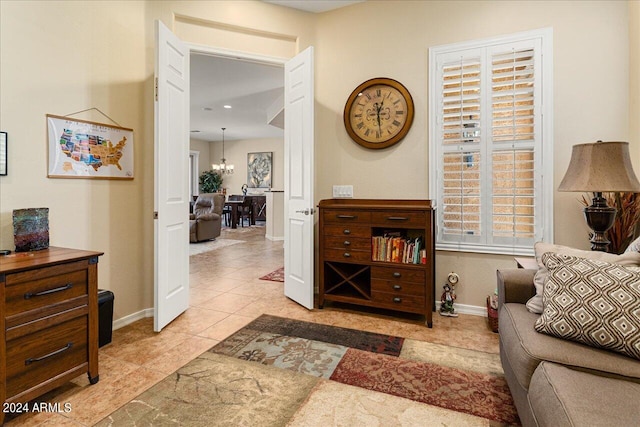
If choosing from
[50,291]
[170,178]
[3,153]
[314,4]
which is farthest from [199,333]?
[314,4]

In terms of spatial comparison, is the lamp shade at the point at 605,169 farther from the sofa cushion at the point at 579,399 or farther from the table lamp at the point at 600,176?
the sofa cushion at the point at 579,399

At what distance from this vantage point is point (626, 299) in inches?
48.2

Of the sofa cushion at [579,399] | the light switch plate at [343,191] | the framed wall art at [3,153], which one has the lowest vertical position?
the sofa cushion at [579,399]

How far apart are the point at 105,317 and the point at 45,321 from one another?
722mm

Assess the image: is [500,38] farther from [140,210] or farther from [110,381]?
[110,381]

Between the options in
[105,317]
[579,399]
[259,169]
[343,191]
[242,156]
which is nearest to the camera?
[579,399]

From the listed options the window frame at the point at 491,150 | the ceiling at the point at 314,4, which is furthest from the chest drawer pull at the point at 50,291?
the ceiling at the point at 314,4

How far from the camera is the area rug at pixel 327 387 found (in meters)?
1.57

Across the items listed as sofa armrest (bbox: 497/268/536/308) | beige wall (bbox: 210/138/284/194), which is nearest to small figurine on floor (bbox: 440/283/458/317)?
sofa armrest (bbox: 497/268/536/308)

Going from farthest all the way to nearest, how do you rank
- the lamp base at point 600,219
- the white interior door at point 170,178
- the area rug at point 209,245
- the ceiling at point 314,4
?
the area rug at point 209,245, the ceiling at point 314,4, the white interior door at point 170,178, the lamp base at point 600,219

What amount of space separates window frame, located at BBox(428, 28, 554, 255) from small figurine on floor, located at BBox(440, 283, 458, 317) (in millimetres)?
378

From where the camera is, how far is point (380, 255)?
9.28ft

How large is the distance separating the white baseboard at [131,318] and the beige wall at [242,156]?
26.7ft

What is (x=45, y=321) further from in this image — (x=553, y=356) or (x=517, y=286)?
(x=517, y=286)
